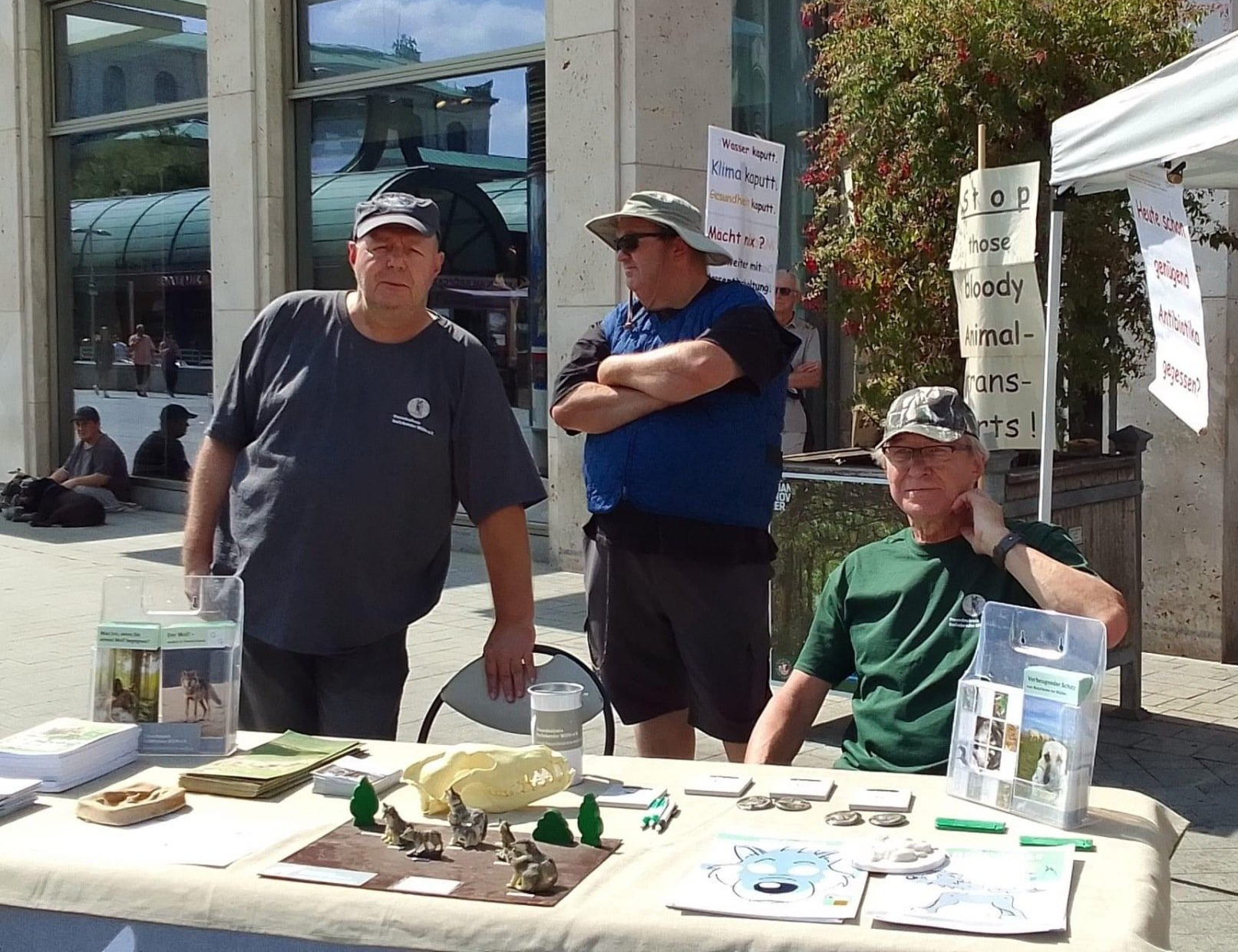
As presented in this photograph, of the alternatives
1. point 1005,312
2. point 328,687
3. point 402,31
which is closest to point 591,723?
point 328,687

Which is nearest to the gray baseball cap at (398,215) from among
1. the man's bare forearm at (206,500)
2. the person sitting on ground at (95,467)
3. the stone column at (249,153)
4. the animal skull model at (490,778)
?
the man's bare forearm at (206,500)

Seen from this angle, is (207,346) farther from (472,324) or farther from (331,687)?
(331,687)

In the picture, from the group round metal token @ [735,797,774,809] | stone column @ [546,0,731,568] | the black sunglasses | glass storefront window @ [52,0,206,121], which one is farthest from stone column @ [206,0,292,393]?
round metal token @ [735,797,774,809]

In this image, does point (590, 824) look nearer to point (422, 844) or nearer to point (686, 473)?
point (422, 844)

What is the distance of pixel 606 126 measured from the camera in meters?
9.22

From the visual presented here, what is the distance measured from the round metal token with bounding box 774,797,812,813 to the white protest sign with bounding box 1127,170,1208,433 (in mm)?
1949

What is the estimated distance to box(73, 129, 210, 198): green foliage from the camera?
42.2 feet

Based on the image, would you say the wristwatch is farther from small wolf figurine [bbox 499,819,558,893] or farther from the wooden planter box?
the wooden planter box

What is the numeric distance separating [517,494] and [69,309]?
11.9 meters

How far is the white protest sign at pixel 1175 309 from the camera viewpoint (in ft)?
13.4

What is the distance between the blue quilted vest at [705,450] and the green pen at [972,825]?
5.63 feet

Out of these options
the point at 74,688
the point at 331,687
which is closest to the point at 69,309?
the point at 74,688

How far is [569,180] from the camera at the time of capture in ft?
31.1

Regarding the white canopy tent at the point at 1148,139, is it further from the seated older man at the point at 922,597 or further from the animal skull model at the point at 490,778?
the animal skull model at the point at 490,778
